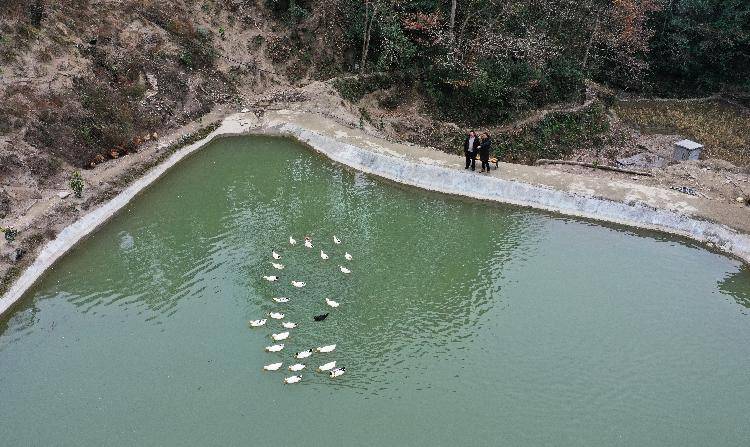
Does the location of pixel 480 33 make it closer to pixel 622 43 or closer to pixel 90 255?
pixel 622 43

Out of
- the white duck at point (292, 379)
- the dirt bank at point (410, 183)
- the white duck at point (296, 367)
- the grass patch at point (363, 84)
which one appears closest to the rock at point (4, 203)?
the dirt bank at point (410, 183)

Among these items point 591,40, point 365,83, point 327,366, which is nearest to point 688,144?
point 591,40

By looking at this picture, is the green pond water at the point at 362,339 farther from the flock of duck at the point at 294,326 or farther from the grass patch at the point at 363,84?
the grass patch at the point at 363,84

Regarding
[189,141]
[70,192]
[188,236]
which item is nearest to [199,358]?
[188,236]

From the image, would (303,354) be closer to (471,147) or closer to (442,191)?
(442,191)

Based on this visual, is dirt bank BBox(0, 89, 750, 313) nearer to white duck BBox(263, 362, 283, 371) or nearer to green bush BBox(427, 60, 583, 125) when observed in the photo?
green bush BBox(427, 60, 583, 125)

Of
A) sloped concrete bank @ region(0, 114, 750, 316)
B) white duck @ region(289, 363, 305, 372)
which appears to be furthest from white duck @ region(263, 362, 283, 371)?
sloped concrete bank @ region(0, 114, 750, 316)

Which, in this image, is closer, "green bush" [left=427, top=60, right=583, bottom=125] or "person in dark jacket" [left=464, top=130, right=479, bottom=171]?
"person in dark jacket" [left=464, top=130, right=479, bottom=171]
